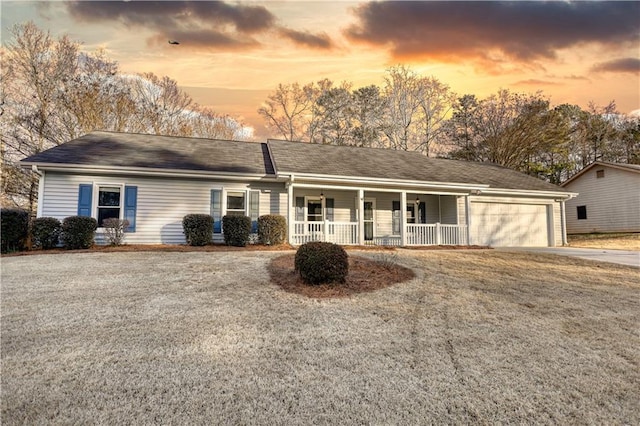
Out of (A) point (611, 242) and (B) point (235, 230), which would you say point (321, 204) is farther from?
(A) point (611, 242)

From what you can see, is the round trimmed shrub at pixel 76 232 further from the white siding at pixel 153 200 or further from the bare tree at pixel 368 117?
the bare tree at pixel 368 117

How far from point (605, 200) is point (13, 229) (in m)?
29.0

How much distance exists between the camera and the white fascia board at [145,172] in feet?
37.0

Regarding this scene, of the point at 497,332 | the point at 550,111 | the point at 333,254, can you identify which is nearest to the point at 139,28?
the point at 333,254

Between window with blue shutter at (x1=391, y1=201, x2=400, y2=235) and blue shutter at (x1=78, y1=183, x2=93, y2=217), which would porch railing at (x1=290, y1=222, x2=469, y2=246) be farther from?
blue shutter at (x1=78, y1=183, x2=93, y2=217)

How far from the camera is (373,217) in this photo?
1511 cm

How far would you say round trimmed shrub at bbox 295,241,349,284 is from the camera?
6336mm

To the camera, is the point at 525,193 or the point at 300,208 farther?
the point at 525,193

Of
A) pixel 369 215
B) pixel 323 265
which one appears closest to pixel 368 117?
pixel 369 215

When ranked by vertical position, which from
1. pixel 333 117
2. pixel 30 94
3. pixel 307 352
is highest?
pixel 333 117

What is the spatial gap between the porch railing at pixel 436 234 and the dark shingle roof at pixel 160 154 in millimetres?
6153

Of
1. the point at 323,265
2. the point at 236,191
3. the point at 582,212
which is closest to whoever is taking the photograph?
the point at 323,265

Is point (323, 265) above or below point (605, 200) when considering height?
below

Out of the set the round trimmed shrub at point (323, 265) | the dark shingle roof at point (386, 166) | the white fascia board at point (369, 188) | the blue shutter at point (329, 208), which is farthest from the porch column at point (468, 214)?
the round trimmed shrub at point (323, 265)
